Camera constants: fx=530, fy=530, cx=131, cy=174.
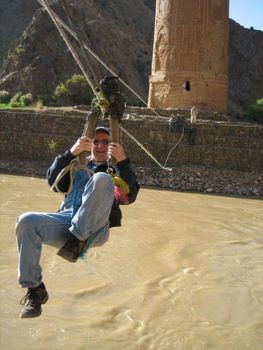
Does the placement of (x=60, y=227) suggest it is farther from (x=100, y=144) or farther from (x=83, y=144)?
(x=100, y=144)

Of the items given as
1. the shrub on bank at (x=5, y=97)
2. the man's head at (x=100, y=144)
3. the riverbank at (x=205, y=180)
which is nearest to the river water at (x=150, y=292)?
the man's head at (x=100, y=144)

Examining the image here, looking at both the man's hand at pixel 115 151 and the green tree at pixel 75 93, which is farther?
the green tree at pixel 75 93

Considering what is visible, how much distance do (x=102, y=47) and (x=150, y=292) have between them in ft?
127

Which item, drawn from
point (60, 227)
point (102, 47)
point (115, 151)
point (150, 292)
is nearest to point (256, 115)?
point (102, 47)

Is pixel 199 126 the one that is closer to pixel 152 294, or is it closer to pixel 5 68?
pixel 152 294

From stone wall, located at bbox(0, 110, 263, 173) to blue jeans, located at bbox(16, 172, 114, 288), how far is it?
1121 cm

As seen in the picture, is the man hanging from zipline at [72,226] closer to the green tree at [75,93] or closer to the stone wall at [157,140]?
the stone wall at [157,140]

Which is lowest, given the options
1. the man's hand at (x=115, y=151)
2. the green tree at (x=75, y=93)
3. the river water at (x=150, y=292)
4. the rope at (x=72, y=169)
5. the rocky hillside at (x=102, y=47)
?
the river water at (x=150, y=292)

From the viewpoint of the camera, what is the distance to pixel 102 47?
139ft

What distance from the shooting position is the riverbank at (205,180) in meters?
13.6

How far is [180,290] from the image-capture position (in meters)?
5.60

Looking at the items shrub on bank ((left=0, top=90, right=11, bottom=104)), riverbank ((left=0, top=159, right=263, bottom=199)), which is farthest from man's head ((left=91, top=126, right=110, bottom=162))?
shrub on bank ((left=0, top=90, right=11, bottom=104))

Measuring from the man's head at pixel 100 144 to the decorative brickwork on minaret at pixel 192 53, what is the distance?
1445 cm

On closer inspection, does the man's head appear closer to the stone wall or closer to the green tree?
the stone wall
